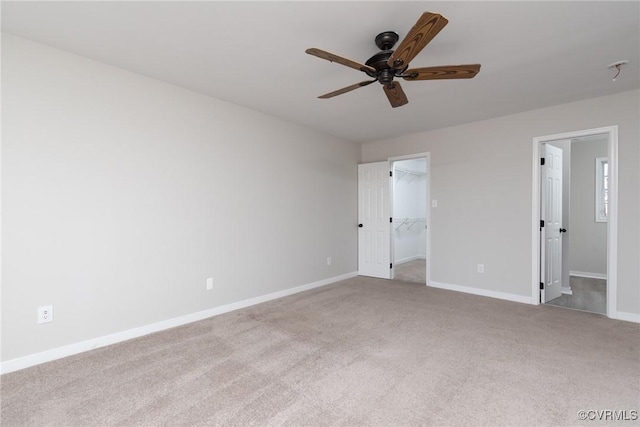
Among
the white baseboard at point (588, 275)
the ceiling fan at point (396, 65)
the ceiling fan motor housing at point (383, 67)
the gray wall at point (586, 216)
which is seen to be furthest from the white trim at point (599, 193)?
the ceiling fan motor housing at point (383, 67)

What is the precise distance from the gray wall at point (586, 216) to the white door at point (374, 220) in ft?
12.0

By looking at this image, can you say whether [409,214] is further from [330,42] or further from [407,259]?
[330,42]

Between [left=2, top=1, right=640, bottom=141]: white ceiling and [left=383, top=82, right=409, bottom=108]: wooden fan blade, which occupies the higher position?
[left=2, top=1, right=640, bottom=141]: white ceiling

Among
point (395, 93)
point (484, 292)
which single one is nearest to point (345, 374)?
point (395, 93)

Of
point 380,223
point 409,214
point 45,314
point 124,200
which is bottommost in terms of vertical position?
point 45,314

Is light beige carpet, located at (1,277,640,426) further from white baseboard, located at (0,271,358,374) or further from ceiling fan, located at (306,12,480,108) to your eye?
ceiling fan, located at (306,12,480,108)

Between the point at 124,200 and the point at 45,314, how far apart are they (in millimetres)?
1064

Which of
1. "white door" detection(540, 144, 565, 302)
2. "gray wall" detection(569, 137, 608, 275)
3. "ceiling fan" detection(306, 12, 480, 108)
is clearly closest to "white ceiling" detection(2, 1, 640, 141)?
"ceiling fan" detection(306, 12, 480, 108)

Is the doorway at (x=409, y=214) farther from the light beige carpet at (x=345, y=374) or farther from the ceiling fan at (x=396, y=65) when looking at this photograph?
the ceiling fan at (x=396, y=65)

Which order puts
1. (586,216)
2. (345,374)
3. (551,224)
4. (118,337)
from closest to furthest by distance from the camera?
(345,374), (118,337), (551,224), (586,216)

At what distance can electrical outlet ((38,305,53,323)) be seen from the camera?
92.5 inches

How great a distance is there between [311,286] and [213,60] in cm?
327

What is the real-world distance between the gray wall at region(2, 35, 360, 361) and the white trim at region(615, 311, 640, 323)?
3842 millimetres

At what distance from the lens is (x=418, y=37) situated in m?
1.70
